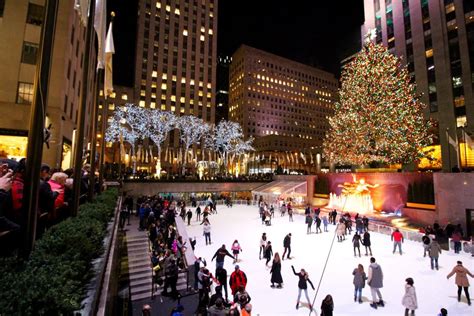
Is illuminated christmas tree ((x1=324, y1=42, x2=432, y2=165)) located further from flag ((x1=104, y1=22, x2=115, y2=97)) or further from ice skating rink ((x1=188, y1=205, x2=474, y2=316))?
flag ((x1=104, y1=22, x2=115, y2=97))

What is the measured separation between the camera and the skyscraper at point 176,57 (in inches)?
2771

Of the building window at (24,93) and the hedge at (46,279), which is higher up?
the building window at (24,93)

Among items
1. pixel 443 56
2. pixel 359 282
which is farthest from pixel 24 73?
pixel 443 56

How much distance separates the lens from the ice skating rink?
27.3ft

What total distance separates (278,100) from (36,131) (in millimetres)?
110654

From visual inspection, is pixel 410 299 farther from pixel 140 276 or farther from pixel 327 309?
pixel 140 276

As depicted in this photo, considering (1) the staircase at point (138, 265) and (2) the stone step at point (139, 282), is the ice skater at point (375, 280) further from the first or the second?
(2) the stone step at point (139, 282)

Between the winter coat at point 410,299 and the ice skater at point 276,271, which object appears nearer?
the winter coat at point 410,299

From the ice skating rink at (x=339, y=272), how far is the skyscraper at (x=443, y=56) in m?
23.4

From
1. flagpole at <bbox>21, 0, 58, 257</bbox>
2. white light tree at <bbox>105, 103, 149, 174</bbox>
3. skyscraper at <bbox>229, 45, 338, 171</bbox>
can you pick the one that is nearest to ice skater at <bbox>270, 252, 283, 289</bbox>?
flagpole at <bbox>21, 0, 58, 257</bbox>

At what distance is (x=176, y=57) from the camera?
74250 millimetres

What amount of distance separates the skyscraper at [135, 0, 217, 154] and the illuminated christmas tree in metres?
52.8

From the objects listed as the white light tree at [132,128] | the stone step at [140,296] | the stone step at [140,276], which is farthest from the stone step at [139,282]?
the white light tree at [132,128]

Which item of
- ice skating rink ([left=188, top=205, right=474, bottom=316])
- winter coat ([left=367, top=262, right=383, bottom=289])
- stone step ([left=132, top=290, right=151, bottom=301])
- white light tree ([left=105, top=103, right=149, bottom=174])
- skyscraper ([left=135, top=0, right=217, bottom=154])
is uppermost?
skyscraper ([left=135, top=0, right=217, bottom=154])
